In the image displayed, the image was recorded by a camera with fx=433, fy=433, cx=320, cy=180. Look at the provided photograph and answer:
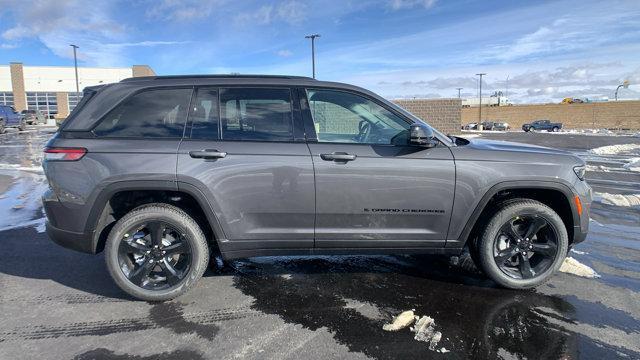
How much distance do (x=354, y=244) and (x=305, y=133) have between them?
3.41 feet

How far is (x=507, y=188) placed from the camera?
373cm

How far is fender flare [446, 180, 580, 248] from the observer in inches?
146

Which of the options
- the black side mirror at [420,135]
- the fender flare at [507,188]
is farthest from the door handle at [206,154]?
the fender flare at [507,188]

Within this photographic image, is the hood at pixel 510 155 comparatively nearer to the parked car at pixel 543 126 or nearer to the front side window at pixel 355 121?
the front side window at pixel 355 121

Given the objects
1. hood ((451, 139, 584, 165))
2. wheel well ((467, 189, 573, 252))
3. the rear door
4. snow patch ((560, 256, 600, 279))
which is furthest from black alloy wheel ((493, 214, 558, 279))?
the rear door

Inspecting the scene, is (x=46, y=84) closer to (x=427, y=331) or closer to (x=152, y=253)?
(x=152, y=253)

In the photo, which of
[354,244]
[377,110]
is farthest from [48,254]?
[377,110]

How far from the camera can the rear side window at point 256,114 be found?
368 centimetres

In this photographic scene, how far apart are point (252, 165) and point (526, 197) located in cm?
250

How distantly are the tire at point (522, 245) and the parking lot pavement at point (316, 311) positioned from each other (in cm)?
16

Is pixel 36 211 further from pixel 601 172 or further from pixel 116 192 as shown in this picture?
pixel 601 172

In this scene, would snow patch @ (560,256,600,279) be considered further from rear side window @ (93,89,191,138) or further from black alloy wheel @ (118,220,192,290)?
rear side window @ (93,89,191,138)

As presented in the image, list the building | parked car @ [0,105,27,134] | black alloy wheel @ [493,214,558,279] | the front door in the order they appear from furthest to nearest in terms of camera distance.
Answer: the building, parked car @ [0,105,27,134], black alloy wheel @ [493,214,558,279], the front door

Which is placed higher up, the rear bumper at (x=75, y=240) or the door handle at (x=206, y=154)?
the door handle at (x=206, y=154)
